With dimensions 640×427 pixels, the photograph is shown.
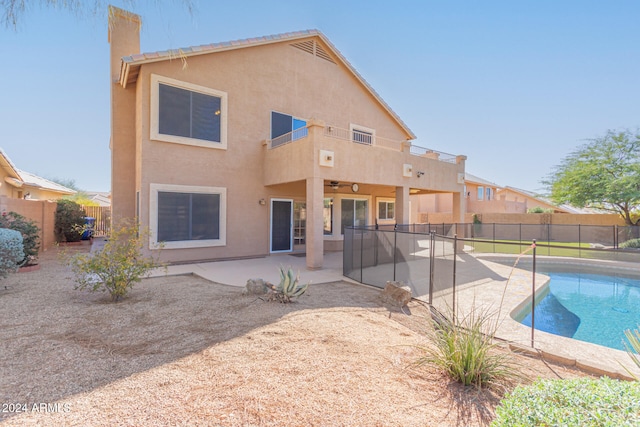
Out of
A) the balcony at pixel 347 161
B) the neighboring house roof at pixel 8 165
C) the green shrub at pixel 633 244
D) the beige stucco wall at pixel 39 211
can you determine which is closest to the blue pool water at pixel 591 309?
the green shrub at pixel 633 244

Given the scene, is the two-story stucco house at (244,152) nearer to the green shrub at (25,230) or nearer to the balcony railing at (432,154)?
the balcony railing at (432,154)

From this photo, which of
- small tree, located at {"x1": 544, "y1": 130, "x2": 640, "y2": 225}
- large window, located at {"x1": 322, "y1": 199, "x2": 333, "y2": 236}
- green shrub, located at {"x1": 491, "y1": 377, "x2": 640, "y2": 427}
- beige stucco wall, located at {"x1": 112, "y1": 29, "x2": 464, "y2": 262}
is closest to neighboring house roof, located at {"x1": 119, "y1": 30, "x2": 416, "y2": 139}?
beige stucco wall, located at {"x1": 112, "y1": 29, "x2": 464, "y2": 262}

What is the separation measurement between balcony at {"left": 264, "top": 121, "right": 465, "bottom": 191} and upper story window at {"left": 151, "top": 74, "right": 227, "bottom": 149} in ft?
6.97

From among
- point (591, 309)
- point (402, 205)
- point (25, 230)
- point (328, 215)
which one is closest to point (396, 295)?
point (591, 309)

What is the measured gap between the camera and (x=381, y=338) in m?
4.53

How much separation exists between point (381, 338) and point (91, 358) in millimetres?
3960

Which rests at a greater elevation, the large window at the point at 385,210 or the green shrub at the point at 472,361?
the large window at the point at 385,210

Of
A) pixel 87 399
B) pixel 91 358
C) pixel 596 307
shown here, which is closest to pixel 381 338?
pixel 87 399

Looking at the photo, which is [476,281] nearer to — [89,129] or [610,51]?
[610,51]

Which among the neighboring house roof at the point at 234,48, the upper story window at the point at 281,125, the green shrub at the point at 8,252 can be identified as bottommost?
the green shrub at the point at 8,252

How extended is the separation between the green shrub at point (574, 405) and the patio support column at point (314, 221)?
7.89 meters

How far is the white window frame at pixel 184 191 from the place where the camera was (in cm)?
991

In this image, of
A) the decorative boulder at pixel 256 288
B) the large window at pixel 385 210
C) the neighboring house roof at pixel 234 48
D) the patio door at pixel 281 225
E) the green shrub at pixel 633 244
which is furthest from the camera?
the large window at pixel 385 210

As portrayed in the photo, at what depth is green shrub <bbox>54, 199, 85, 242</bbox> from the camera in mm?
15430
